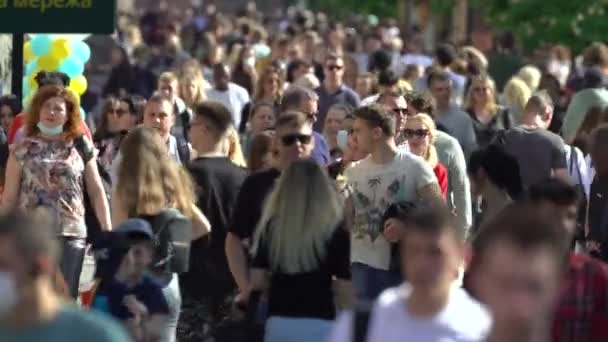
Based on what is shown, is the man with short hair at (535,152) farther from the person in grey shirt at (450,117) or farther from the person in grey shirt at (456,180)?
the person in grey shirt at (450,117)

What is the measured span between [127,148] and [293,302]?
1.51 meters

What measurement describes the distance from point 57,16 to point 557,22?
15.4 m

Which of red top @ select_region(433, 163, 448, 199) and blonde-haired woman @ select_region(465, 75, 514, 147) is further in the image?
blonde-haired woman @ select_region(465, 75, 514, 147)

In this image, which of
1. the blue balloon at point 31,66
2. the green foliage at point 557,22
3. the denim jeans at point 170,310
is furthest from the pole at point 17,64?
the green foliage at point 557,22

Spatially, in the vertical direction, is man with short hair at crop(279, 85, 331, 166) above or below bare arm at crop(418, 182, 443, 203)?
above

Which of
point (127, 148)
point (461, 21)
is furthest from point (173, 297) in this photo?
point (461, 21)

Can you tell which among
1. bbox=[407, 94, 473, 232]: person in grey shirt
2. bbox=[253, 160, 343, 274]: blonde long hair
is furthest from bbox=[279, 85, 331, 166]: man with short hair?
bbox=[253, 160, 343, 274]: blonde long hair

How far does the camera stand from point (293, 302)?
8328mm

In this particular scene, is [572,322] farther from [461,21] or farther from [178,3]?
[178,3]

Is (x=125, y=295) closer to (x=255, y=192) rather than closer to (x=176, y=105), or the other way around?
(x=255, y=192)

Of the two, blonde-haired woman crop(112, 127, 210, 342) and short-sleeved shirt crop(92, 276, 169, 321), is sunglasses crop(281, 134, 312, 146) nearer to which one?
blonde-haired woman crop(112, 127, 210, 342)

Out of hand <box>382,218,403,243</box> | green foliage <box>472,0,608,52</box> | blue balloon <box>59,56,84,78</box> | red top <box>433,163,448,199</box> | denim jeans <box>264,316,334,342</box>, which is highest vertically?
green foliage <box>472,0,608,52</box>

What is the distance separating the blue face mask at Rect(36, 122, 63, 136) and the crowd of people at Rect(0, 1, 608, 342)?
0.01 meters

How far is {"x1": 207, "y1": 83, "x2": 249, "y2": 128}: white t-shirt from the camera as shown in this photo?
18734 millimetres
